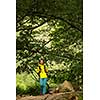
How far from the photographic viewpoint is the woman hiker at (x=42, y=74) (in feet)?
6.63

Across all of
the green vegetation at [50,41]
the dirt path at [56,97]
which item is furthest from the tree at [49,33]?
the dirt path at [56,97]

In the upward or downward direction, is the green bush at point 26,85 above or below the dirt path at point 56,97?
above

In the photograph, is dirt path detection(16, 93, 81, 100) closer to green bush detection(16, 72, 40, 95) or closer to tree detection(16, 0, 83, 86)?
green bush detection(16, 72, 40, 95)

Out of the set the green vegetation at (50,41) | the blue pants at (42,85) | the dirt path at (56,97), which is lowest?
the dirt path at (56,97)

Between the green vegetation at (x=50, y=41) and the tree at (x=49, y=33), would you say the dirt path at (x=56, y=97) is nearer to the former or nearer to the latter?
the green vegetation at (x=50, y=41)

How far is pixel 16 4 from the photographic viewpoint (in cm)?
199

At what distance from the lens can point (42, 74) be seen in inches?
79.7

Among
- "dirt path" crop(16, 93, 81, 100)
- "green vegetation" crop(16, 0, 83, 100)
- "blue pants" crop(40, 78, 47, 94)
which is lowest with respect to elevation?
"dirt path" crop(16, 93, 81, 100)

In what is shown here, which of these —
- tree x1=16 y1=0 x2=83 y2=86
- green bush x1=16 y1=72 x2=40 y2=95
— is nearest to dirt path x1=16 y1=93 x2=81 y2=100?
green bush x1=16 y1=72 x2=40 y2=95

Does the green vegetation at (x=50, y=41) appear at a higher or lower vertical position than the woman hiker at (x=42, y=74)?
higher

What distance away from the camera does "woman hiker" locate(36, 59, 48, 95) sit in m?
Result: 2.02

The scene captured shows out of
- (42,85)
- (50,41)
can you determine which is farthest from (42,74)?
(50,41)

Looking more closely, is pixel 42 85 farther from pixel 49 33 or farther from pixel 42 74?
pixel 49 33
